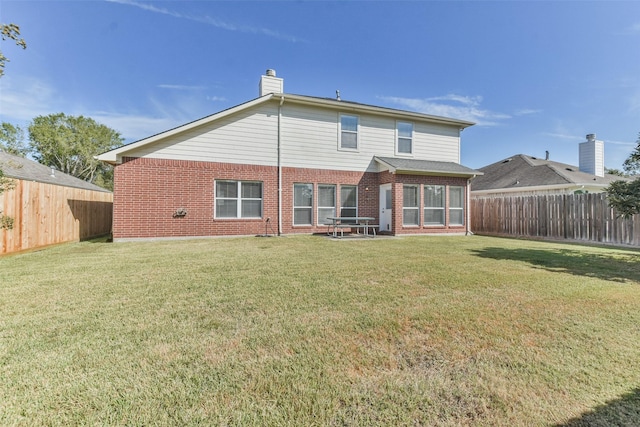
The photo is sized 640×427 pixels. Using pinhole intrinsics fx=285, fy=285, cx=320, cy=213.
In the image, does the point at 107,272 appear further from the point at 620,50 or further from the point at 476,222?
the point at 620,50

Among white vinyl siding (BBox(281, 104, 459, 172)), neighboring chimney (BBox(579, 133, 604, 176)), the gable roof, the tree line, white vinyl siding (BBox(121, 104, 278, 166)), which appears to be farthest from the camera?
the tree line

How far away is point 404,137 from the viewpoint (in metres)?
14.2

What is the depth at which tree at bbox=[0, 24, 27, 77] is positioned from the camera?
13.6ft

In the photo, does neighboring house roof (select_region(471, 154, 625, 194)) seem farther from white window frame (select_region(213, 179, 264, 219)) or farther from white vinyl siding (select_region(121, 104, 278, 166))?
white window frame (select_region(213, 179, 264, 219))

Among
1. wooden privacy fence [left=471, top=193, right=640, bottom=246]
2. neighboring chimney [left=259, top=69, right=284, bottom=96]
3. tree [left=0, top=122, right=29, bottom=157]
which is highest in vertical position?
tree [left=0, top=122, right=29, bottom=157]

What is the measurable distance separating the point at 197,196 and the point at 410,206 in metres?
9.10

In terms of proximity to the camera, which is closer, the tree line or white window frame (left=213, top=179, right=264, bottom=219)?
white window frame (left=213, top=179, right=264, bottom=219)

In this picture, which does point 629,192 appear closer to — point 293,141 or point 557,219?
point 557,219

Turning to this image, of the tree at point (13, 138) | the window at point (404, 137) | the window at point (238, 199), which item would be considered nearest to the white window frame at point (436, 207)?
the window at point (404, 137)

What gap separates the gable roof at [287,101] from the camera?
33.3ft

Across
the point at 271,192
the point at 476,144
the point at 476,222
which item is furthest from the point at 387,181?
the point at 476,144

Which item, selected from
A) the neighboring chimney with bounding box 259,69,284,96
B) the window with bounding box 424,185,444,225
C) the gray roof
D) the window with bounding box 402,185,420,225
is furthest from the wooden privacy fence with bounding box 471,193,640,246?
the neighboring chimney with bounding box 259,69,284,96

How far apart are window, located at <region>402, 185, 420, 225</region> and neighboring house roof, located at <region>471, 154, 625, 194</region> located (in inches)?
364

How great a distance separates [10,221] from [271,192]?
758 cm
